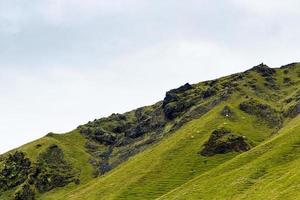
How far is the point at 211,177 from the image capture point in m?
191

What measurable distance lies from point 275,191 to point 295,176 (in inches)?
364

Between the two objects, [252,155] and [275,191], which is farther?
[252,155]

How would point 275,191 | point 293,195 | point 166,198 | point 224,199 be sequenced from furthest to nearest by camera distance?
point 166,198
point 224,199
point 275,191
point 293,195

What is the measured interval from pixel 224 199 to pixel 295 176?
24.9m

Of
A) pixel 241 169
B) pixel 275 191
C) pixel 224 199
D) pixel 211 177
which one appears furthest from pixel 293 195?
pixel 211 177

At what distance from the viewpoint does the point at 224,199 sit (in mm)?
153000

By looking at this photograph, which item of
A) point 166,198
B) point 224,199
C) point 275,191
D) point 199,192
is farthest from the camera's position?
point 166,198

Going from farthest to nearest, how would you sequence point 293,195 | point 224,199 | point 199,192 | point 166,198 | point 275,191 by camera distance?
point 166,198, point 199,192, point 224,199, point 275,191, point 293,195

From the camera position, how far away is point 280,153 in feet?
588

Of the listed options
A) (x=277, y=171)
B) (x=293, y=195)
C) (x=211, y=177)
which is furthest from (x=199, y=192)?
(x=293, y=195)

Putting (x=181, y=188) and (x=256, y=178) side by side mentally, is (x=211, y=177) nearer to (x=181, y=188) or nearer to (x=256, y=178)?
(x=181, y=188)

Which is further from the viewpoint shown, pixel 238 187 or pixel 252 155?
pixel 252 155

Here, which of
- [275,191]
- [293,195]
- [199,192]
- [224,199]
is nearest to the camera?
[293,195]

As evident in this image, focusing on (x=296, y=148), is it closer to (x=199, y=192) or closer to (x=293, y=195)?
(x=199, y=192)
